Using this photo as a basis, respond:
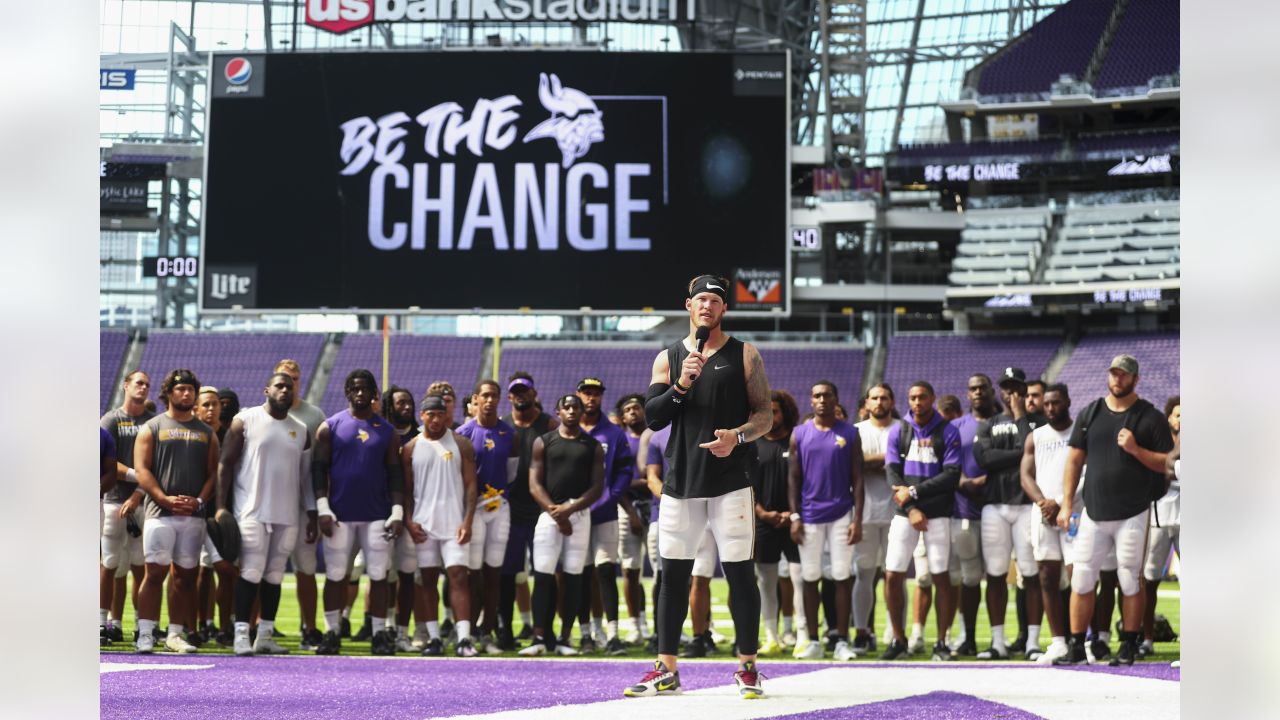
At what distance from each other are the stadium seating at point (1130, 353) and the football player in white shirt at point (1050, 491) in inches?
858

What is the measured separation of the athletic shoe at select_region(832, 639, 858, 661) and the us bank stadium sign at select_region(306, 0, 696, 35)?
12.9 meters

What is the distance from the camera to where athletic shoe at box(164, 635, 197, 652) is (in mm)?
8172

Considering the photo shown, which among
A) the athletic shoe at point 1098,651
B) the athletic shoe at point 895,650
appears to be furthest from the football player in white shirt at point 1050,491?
the athletic shoe at point 895,650

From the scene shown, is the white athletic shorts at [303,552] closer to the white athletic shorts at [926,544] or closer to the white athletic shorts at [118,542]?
the white athletic shorts at [118,542]

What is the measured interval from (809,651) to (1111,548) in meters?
2.00

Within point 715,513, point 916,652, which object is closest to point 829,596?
point 916,652

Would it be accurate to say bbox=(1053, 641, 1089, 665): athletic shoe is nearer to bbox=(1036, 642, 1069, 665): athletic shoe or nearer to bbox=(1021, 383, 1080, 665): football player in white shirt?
bbox=(1036, 642, 1069, 665): athletic shoe

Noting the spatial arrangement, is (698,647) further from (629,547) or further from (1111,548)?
(1111,548)

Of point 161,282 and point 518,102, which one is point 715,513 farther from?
point 161,282

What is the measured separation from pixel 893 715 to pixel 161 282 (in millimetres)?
33184

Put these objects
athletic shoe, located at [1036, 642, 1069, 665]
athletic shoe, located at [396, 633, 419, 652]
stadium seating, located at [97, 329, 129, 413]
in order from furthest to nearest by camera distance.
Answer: stadium seating, located at [97, 329, 129, 413]
athletic shoe, located at [396, 633, 419, 652]
athletic shoe, located at [1036, 642, 1069, 665]

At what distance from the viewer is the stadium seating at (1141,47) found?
38219 mm

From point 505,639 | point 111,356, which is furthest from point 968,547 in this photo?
point 111,356

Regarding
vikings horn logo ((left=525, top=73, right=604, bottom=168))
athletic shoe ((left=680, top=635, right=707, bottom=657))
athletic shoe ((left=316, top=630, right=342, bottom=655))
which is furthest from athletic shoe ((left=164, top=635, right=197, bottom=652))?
vikings horn logo ((left=525, top=73, right=604, bottom=168))
